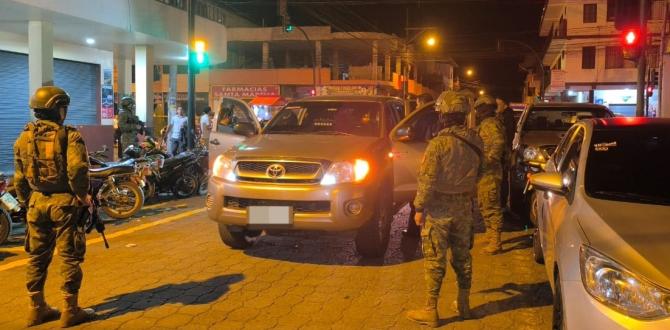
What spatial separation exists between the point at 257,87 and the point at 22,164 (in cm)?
3927

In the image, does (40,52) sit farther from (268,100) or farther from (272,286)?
(268,100)

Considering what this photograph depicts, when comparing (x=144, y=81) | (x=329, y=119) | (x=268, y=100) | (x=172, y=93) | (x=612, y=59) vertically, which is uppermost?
(x=612, y=59)

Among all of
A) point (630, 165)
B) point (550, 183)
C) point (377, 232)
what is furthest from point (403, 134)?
point (630, 165)

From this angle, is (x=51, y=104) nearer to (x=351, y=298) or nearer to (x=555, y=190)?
(x=351, y=298)

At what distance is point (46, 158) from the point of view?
444cm

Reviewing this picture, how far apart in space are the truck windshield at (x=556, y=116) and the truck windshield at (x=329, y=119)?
352cm

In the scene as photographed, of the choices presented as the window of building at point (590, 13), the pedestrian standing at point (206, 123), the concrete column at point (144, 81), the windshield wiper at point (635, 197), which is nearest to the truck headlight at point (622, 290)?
the windshield wiper at point (635, 197)

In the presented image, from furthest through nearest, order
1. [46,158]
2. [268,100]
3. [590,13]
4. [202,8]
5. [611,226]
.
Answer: [268,100]
[590,13]
[202,8]
[46,158]
[611,226]

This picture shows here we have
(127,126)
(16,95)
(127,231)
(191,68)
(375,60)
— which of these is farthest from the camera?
(375,60)

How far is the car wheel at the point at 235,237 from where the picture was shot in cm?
673

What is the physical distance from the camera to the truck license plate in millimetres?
5859

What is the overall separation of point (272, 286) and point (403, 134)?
2478 millimetres

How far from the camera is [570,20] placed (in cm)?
3941

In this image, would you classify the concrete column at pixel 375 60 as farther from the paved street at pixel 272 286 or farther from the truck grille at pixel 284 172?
the truck grille at pixel 284 172
